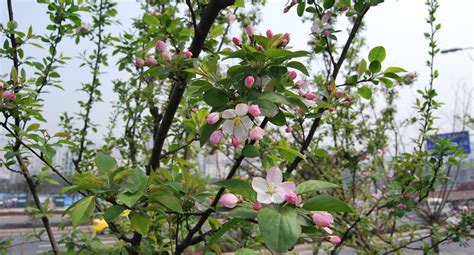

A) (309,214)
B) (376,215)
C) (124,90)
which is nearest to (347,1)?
(309,214)

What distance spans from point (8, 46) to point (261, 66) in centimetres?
140

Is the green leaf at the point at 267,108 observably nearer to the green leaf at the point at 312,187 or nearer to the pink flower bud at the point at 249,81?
the pink flower bud at the point at 249,81

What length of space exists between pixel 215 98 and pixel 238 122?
0.21ft

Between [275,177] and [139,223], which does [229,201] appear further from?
[139,223]

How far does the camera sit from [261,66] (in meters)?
0.68

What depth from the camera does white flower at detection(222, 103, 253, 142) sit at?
631 mm

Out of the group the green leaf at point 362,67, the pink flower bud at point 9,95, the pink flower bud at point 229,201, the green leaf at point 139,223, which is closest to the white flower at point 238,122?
the pink flower bud at point 229,201

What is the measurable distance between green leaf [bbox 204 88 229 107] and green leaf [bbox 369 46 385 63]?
482 millimetres

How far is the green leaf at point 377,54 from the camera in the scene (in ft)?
3.01

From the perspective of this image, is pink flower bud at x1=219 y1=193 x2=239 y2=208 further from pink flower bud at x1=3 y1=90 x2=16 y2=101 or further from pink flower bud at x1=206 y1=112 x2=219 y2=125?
pink flower bud at x1=3 y1=90 x2=16 y2=101

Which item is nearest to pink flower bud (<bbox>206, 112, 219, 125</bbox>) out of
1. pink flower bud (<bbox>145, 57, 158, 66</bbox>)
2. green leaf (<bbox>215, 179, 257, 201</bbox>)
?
green leaf (<bbox>215, 179, 257, 201</bbox>)

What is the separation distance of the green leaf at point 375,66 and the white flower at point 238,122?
0.47 metres

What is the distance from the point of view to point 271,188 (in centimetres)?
61

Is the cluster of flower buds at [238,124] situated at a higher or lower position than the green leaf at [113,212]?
higher
